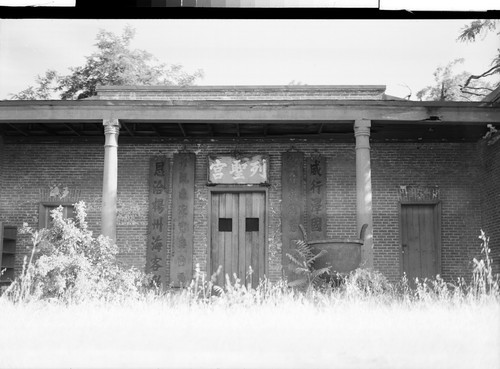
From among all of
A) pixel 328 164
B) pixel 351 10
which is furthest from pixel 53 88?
pixel 351 10

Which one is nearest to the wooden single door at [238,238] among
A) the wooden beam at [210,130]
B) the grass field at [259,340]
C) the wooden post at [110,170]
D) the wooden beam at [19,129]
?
the wooden beam at [210,130]

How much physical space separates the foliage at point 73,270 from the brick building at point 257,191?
2891 millimetres

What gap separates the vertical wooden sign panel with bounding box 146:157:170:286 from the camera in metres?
10.8

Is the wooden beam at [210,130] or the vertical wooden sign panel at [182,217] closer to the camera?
the wooden beam at [210,130]

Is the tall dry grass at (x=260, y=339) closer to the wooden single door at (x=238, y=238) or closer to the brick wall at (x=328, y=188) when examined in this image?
the wooden single door at (x=238, y=238)

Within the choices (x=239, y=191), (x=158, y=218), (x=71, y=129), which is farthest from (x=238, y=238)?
(x=71, y=129)

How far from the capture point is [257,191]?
11.0 m

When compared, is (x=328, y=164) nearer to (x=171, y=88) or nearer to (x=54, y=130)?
(x=171, y=88)

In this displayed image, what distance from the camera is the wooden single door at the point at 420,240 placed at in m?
10.8

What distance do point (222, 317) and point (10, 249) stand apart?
6.79m

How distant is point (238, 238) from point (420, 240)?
342 centimetres

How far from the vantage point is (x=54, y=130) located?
10.2 m

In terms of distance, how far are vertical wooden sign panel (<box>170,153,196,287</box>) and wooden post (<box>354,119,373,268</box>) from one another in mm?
3326

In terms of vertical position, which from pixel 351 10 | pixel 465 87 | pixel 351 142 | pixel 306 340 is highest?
pixel 465 87
